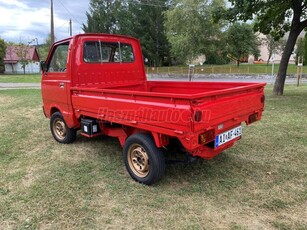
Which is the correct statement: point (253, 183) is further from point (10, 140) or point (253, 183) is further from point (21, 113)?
point (21, 113)

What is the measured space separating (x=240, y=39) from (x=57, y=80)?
3882 centimetres

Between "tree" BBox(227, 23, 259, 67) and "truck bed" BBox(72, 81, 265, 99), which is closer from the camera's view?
"truck bed" BBox(72, 81, 265, 99)

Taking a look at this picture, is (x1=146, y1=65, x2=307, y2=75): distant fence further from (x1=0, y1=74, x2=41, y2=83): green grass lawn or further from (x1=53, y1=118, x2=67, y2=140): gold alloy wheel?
(x1=53, y1=118, x2=67, y2=140): gold alloy wheel

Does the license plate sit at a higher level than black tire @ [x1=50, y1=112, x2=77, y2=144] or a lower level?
higher

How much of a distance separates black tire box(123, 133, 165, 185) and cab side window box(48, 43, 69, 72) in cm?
216

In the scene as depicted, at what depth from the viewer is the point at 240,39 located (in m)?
39.4

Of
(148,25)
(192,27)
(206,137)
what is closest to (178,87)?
(206,137)

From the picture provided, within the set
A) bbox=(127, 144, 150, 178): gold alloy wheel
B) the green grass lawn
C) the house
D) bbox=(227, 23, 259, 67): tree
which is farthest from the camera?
the house

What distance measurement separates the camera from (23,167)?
14.2 feet

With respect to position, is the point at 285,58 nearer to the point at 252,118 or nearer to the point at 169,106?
the point at 252,118

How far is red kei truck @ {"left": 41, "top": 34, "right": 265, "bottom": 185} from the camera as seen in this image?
9.93ft

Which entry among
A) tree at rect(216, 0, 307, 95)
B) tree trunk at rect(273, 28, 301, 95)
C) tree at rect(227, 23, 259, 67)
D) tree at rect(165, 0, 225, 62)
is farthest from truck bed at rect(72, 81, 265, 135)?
tree at rect(227, 23, 259, 67)

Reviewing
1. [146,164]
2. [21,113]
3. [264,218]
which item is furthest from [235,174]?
[21,113]

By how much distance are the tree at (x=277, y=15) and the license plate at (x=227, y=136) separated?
25.9 ft
